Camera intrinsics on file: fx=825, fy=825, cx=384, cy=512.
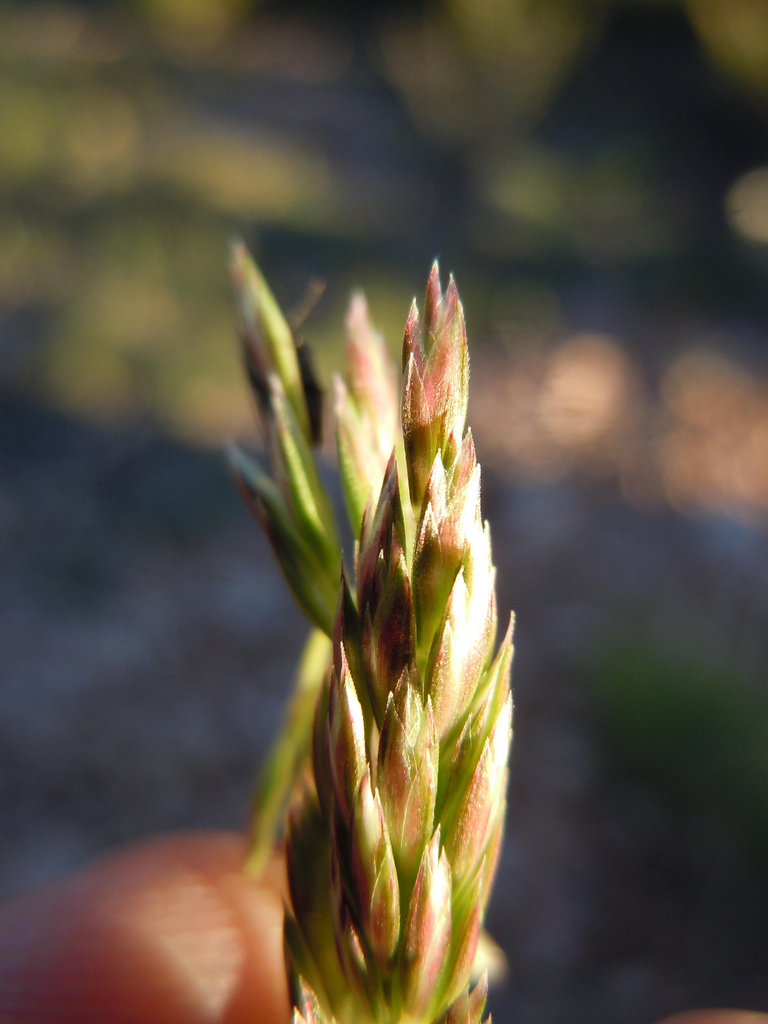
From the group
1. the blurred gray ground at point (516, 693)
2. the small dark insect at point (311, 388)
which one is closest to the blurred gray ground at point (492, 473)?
the blurred gray ground at point (516, 693)

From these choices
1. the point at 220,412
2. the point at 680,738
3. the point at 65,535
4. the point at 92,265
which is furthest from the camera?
the point at 92,265

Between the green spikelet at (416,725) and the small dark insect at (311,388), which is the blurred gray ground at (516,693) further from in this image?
the small dark insect at (311,388)

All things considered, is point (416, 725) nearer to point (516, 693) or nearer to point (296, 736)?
point (296, 736)

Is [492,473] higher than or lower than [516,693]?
higher

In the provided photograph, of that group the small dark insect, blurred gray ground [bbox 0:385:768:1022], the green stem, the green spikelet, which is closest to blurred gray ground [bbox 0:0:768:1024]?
blurred gray ground [bbox 0:385:768:1022]

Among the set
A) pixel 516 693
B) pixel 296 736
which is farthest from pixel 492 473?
pixel 296 736

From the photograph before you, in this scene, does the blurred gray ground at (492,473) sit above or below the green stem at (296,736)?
above

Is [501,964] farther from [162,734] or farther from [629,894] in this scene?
[162,734]

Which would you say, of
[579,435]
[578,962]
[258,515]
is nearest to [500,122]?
[579,435]
